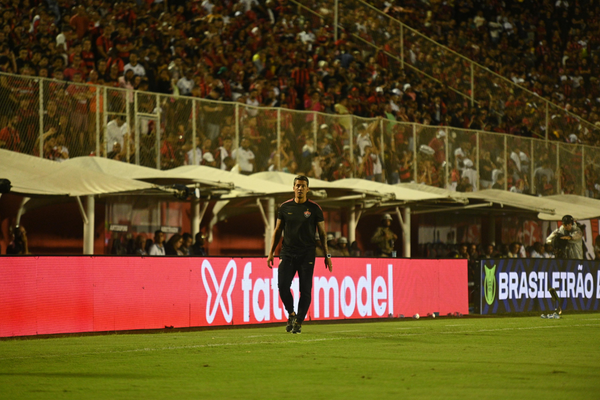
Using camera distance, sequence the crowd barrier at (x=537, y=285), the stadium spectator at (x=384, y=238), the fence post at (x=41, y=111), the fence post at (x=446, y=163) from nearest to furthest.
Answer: the fence post at (x=41, y=111)
the crowd barrier at (x=537, y=285)
the stadium spectator at (x=384, y=238)
the fence post at (x=446, y=163)

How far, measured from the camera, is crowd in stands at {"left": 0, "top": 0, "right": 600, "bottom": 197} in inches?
853

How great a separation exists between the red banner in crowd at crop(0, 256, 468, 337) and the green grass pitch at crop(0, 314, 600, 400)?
2.79ft

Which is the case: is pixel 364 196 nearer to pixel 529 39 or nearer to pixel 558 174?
pixel 558 174

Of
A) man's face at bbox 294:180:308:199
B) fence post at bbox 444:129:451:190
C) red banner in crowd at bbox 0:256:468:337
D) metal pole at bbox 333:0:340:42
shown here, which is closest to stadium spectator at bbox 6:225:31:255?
red banner in crowd at bbox 0:256:468:337

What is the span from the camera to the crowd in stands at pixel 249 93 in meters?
21.7

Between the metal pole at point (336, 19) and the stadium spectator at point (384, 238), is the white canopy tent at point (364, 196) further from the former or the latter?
the metal pole at point (336, 19)

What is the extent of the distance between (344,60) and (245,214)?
7.46 metres

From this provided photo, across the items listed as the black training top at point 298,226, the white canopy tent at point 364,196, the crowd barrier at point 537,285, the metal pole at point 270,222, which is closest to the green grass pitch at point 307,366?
the black training top at point 298,226

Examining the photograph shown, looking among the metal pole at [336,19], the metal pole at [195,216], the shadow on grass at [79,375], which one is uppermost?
the metal pole at [336,19]

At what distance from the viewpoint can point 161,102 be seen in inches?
885

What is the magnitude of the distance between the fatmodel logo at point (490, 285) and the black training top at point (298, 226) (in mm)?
9385

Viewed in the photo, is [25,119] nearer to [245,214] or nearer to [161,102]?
[161,102]

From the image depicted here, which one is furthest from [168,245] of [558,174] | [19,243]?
[558,174]

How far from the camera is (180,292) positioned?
16625 mm
